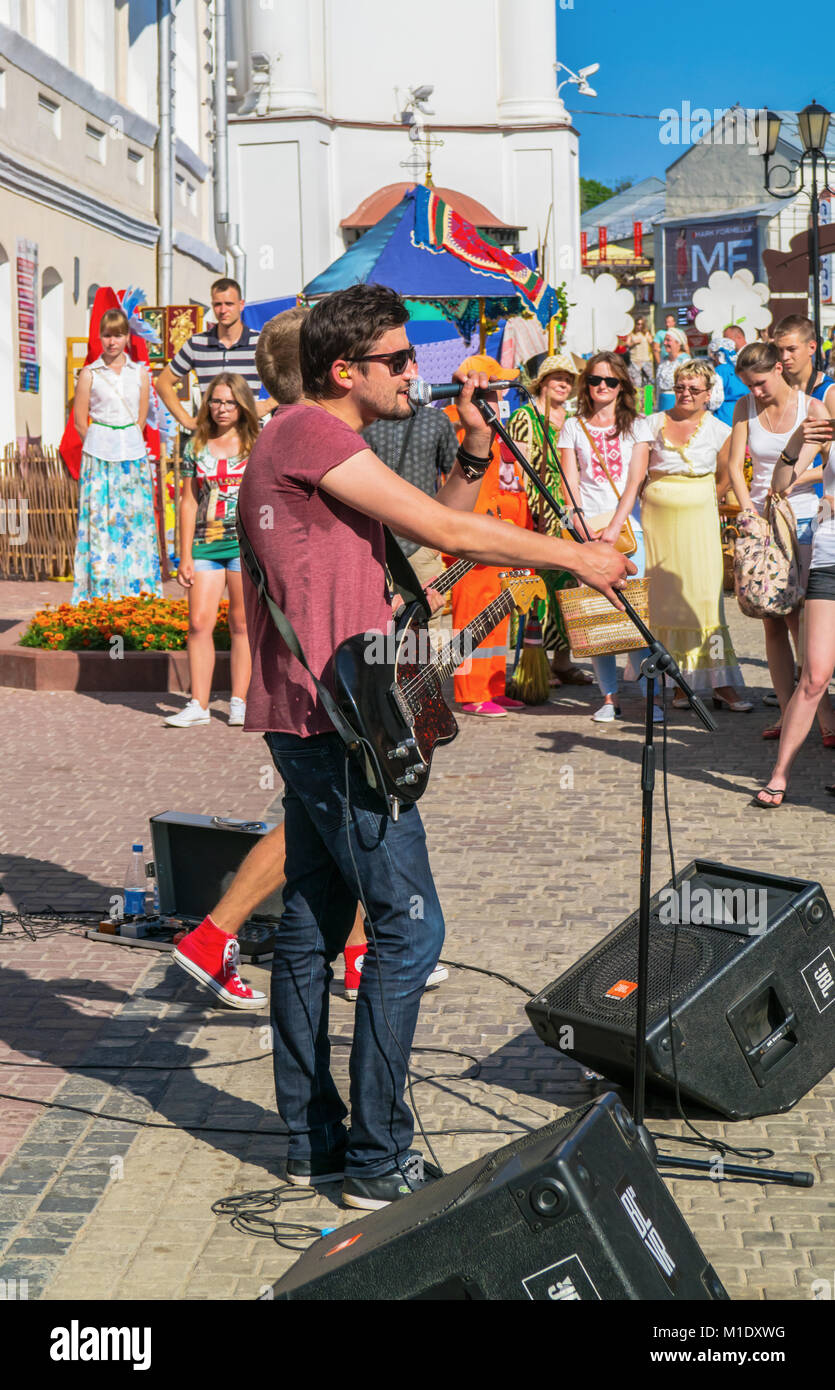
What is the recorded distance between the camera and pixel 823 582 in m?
7.43

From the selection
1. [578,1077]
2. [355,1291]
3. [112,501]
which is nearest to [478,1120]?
[578,1077]

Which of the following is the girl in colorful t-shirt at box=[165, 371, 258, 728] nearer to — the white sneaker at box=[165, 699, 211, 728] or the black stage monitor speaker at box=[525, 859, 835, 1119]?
the white sneaker at box=[165, 699, 211, 728]

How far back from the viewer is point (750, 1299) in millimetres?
3305

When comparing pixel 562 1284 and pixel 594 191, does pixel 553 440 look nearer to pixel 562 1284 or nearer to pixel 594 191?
pixel 562 1284

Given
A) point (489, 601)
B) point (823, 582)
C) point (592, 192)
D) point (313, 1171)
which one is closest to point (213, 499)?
point (489, 601)

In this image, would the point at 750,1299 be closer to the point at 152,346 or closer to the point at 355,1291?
the point at 355,1291

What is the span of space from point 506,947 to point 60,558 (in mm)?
11667

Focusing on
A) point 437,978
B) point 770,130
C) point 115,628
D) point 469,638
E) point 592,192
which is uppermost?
point 592,192

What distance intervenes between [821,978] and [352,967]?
5.13 feet

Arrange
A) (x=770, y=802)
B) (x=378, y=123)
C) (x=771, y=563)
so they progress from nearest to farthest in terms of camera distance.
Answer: (x=770, y=802), (x=771, y=563), (x=378, y=123)

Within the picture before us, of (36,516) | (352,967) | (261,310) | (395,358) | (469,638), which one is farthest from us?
(261,310)

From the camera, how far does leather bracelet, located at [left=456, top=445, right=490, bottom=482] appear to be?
4.12m

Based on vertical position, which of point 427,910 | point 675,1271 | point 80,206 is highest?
point 80,206

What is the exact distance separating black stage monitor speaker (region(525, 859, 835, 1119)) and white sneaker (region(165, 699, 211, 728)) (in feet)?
18.2
